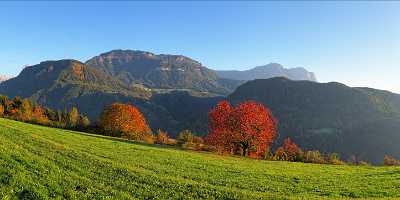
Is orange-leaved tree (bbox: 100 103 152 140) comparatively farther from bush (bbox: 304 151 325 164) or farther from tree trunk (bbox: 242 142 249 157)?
bush (bbox: 304 151 325 164)

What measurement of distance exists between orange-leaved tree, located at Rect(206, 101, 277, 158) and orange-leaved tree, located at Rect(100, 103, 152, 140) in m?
38.5

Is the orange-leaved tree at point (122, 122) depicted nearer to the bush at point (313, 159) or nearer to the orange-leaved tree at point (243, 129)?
the orange-leaved tree at point (243, 129)

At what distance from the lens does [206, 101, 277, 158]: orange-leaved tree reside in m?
83.5

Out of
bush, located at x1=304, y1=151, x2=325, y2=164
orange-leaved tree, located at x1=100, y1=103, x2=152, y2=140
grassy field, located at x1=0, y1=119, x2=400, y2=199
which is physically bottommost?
bush, located at x1=304, y1=151, x2=325, y2=164

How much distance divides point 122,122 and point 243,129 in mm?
53442

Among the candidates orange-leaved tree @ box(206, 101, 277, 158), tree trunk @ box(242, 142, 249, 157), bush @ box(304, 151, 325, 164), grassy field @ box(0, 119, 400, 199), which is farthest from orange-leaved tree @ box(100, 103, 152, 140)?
grassy field @ box(0, 119, 400, 199)

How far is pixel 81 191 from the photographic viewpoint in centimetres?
2517

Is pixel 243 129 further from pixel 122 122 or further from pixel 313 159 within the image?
pixel 122 122

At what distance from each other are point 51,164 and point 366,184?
3196 cm

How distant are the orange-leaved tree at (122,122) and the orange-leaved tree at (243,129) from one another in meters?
38.5

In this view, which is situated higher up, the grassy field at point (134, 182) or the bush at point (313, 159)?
the grassy field at point (134, 182)

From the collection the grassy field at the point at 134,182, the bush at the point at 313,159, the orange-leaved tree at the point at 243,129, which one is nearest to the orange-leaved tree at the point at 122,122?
the orange-leaved tree at the point at 243,129

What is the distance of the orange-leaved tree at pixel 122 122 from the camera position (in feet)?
397

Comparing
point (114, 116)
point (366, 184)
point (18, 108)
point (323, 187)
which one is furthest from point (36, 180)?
point (18, 108)
